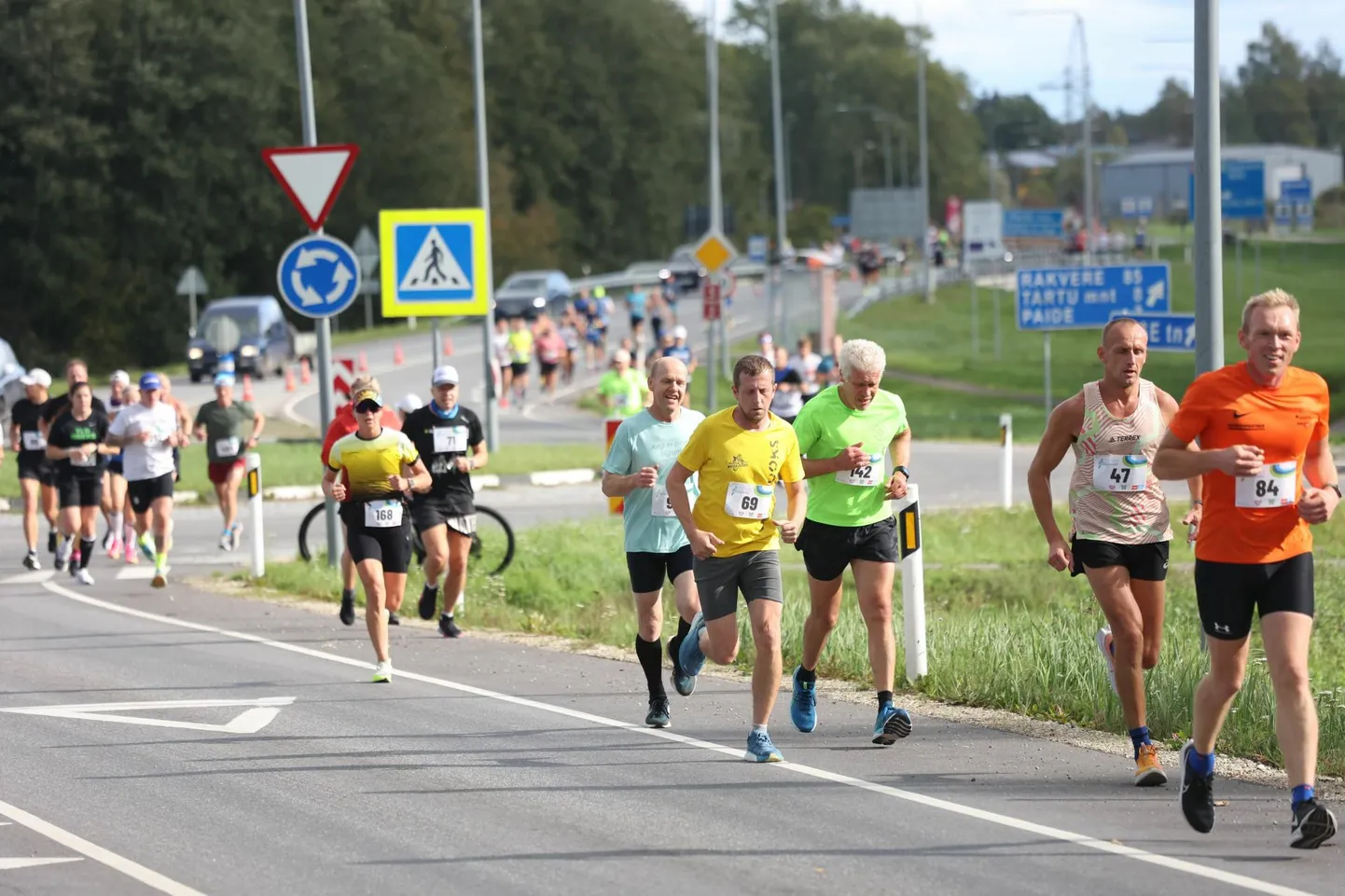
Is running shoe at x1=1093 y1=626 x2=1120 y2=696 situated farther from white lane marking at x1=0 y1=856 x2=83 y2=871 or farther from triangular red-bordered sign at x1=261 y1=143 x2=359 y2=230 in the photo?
triangular red-bordered sign at x1=261 y1=143 x2=359 y2=230

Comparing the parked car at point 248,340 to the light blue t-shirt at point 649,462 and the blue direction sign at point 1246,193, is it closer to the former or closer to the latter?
the blue direction sign at point 1246,193

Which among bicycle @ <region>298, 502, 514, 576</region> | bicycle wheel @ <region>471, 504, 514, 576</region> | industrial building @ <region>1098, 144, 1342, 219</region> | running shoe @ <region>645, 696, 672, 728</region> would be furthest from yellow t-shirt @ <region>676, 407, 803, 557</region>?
industrial building @ <region>1098, 144, 1342, 219</region>

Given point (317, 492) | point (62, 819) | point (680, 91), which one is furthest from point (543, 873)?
point (680, 91)

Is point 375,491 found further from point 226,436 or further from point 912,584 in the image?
point 226,436

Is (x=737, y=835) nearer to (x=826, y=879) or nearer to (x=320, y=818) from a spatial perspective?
(x=826, y=879)

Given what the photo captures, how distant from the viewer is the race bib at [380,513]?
41.0 ft

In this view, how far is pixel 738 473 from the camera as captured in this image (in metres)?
9.47

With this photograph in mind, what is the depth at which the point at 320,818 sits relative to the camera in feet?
27.6

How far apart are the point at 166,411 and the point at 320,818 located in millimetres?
10239

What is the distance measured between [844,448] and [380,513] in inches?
147

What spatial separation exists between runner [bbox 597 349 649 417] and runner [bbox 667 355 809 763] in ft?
47.2

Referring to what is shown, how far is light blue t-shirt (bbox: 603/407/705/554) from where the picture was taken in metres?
10.3

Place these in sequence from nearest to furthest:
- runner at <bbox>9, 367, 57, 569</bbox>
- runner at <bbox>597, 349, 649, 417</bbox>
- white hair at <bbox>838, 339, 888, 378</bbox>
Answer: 1. white hair at <bbox>838, 339, 888, 378</bbox>
2. runner at <bbox>9, 367, 57, 569</bbox>
3. runner at <bbox>597, 349, 649, 417</bbox>

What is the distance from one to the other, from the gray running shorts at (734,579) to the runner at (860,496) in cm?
33
